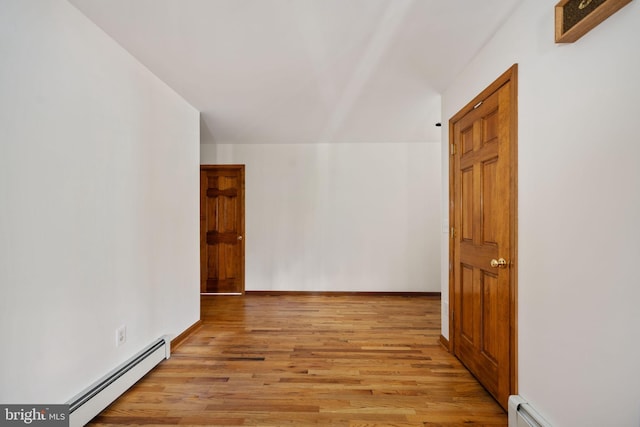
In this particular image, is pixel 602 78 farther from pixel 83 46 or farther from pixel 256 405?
pixel 83 46

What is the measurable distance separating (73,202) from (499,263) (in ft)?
8.42

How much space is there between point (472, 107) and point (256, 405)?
2.63m

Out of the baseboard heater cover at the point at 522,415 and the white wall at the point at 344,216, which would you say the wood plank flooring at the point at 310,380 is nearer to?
the baseboard heater cover at the point at 522,415

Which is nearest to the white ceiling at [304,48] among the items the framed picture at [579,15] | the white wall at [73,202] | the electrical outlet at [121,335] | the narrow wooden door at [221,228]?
the white wall at [73,202]

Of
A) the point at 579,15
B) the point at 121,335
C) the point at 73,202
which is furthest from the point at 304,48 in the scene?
the point at 121,335

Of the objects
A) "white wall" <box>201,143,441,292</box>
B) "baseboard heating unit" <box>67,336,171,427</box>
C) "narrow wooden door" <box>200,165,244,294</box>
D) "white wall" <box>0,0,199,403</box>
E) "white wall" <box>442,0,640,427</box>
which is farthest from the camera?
"narrow wooden door" <box>200,165,244,294</box>

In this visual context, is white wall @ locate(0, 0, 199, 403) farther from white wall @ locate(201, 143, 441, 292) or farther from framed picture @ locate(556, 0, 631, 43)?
framed picture @ locate(556, 0, 631, 43)

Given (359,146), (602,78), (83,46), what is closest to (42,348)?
(83,46)

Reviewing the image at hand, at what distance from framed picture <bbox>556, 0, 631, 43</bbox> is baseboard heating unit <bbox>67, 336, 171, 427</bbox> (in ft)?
9.97

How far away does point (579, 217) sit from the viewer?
4.62 ft

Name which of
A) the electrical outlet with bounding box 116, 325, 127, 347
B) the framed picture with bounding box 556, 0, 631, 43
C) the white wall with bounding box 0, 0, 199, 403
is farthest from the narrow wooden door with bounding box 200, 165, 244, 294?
the framed picture with bounding box 556, 0, 631, 43

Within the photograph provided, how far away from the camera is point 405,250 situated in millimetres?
5082

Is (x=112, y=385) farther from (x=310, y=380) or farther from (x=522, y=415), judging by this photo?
(x=522, y=415)

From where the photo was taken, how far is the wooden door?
76.4 inches
